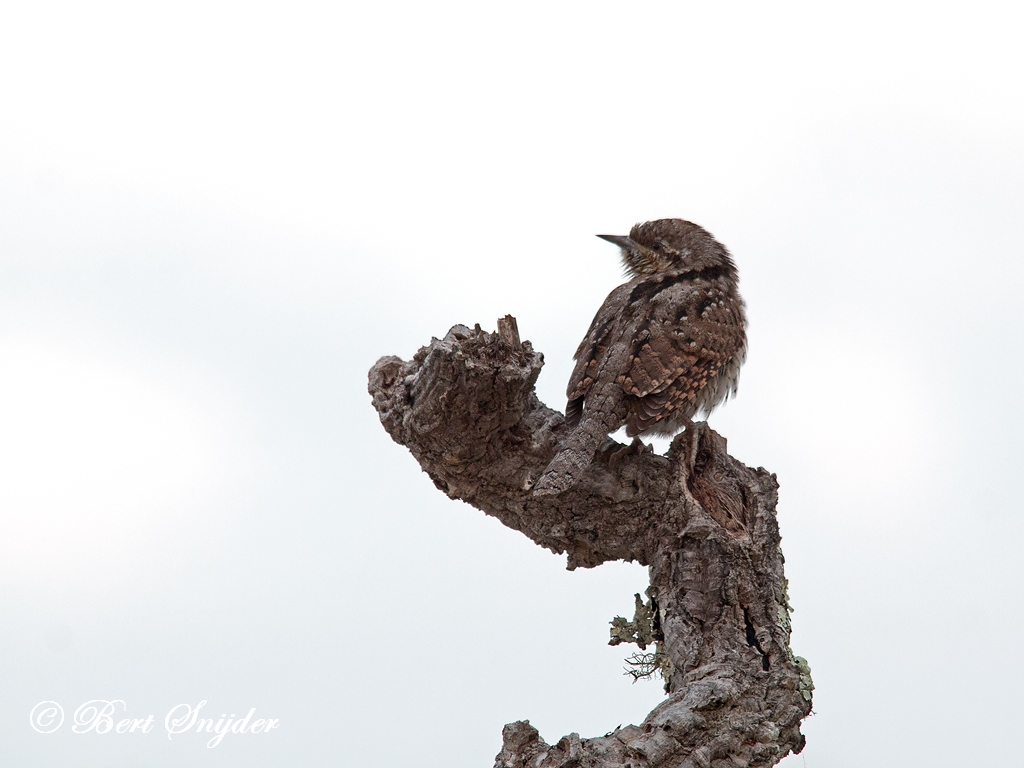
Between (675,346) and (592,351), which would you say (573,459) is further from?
(675,346)

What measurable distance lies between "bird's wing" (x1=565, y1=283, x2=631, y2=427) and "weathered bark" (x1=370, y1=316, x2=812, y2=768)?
0.41 feet

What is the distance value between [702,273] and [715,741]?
115 inches

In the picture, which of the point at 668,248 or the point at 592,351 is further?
the point at 668,248

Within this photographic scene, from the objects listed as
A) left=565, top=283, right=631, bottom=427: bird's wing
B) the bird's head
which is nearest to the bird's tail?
left=565, top=283, right=631, bottom=427: bird's wing

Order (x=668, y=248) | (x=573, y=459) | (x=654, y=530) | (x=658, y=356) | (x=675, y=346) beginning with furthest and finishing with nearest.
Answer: (x=668, y=248)
(x=675, y=346)
(x=658, y=356)
(x=654, y=530)
(x=573, y=459)

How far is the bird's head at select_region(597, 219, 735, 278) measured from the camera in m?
6.01

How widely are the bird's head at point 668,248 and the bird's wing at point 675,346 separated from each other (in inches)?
17.0

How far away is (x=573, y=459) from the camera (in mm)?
4445

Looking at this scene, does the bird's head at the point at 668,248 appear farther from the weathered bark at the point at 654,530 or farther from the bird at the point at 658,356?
the weathered bark at the point at 654,530

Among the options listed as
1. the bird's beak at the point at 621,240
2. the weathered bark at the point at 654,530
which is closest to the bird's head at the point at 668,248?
the bird's beak at the point at 621,240

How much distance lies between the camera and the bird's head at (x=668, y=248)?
601cm

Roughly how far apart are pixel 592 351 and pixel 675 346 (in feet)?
1.46

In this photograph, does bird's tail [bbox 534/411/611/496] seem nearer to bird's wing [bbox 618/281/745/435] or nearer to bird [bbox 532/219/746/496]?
bird [bbox 532/219/746/496]

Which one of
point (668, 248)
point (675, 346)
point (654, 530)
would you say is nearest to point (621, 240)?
point (668, 248)
